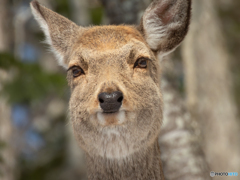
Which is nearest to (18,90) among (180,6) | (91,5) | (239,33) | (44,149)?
(180,6)

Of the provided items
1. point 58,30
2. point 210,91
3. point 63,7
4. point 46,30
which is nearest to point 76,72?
point 58,30

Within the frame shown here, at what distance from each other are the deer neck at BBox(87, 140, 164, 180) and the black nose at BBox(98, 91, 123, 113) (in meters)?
0.86

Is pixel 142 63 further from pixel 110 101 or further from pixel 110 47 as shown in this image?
pixel 110 101

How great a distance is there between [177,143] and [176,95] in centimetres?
87

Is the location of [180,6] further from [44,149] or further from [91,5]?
A: [91,5]

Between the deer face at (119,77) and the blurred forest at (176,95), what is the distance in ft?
2.23

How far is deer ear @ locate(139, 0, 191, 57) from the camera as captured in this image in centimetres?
516

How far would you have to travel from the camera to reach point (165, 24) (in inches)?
211

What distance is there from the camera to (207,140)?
8828 mm

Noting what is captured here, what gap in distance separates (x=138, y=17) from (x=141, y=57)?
2.38m

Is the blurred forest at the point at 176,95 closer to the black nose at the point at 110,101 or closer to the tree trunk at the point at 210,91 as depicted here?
the tree trunk at the point at 210,91

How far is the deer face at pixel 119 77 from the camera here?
13.8 ft

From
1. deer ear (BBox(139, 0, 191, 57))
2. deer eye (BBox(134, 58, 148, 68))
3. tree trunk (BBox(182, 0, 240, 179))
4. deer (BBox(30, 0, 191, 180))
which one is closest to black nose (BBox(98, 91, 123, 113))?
deer (BBox(30, 0, 191, 180))

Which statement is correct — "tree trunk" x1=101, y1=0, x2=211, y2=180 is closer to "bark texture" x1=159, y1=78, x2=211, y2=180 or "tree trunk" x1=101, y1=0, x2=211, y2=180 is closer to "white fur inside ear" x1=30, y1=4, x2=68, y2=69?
"bark texture" x1=159, y1=78, x2=211, y2=180
